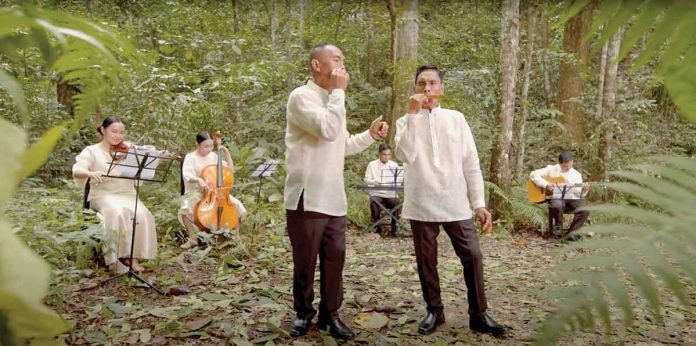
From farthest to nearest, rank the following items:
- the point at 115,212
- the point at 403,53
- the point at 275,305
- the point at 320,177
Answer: the point at 403,53 → the point at 115,212 → the point at 275,305 → the point at 320,177

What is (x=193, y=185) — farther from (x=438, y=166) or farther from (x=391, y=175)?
(x=438, y=166)

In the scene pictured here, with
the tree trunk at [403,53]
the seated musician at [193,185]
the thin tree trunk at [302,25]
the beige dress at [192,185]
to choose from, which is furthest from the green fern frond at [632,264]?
the thin tree trunk at [302,25]

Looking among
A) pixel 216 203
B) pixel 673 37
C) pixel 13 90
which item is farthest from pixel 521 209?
pixel 13 90

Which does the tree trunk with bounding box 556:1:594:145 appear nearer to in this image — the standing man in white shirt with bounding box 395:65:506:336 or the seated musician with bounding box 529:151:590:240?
the seated musician with bounding box 529:151:590:240

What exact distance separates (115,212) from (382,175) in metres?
3.32

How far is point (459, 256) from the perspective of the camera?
266 cm

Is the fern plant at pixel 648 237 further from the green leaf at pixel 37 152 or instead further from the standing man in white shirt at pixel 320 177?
the standing man in white shirt at pixel 320 177

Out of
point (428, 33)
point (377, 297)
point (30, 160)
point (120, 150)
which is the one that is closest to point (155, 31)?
point (120, 150)

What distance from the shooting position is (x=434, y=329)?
2.76 m

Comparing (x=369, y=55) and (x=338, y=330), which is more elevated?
(x=369, y=55)

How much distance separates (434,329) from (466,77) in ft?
19.2

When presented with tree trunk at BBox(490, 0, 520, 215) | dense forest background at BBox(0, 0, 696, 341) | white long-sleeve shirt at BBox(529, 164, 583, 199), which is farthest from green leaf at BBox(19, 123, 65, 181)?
tree trunk at BBox(490, 0, 520, 215)

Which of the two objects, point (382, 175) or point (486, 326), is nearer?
point (486, 326)

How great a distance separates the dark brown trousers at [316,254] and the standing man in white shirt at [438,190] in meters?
0.42
